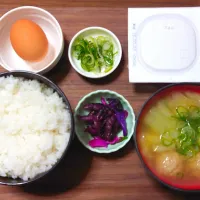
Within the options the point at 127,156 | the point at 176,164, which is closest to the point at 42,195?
the point at 127,156

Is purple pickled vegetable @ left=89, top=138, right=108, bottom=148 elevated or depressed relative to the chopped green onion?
depressed

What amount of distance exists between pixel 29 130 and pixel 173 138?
674mm

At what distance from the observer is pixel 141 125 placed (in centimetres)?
163

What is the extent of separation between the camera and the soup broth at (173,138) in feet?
5.25

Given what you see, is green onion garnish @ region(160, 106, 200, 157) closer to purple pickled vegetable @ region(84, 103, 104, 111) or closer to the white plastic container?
the white plastic container

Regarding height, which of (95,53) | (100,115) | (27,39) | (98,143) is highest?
(27,39)

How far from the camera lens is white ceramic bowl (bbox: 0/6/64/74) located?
1.82 metres

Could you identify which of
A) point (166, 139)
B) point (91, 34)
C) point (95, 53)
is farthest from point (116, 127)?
point (91, 34)

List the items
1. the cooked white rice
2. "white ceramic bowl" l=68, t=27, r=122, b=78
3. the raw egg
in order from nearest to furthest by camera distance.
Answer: the cooked white rice < the raw egg < "white ceramic bowl" l=68, t=27, r=122, b=78

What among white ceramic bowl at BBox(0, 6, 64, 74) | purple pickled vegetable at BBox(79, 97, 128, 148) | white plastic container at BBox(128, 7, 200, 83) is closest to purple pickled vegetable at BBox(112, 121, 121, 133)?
purple pickled vegetable at BBox(79, 97, 128, 148)

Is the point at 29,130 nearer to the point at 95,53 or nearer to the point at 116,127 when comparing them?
the point at 116,127

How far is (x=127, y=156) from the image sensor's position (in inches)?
69.6

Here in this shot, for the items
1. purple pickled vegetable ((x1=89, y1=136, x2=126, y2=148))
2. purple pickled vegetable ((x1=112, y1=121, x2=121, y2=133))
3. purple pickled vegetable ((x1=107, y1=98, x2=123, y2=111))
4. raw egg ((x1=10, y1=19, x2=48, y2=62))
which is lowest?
purple pickled vegetable ((x1=89, y1=136, x2=126, y2=148))

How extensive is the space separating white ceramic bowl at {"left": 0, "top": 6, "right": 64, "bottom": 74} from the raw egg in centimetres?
9
